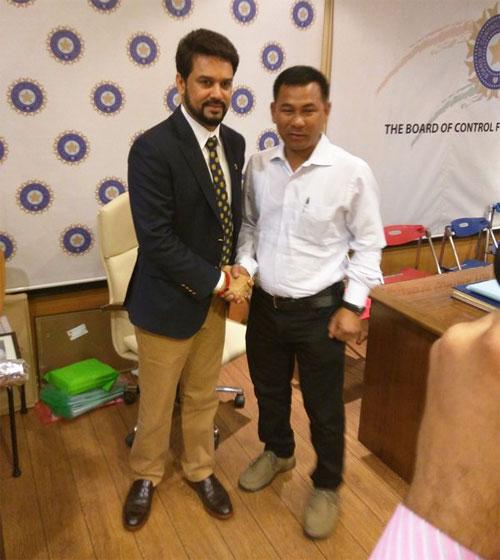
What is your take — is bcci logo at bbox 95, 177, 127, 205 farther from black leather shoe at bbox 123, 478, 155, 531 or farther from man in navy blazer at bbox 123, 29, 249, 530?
black leather shoe at bbox 123, 478, 155, 531

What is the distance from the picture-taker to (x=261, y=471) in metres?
2.27

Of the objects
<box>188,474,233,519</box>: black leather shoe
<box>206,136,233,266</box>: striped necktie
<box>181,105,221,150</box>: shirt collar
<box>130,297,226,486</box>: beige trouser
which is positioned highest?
<box>181,105,221,150</box>: shirt collar

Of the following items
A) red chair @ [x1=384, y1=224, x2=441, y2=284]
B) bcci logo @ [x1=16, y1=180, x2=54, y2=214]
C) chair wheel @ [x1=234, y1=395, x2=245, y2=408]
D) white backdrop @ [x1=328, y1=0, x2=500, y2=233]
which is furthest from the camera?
red chair @ [x1=384, y1=224, x2=441, y2=284]

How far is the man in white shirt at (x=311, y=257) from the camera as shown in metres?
1.79

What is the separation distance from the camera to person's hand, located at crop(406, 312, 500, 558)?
1.45 ft

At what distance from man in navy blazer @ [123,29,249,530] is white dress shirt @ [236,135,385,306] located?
107 millimetres

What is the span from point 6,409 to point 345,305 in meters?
1.89

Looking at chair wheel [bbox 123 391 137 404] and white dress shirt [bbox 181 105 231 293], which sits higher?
white dress shirt [bbox 181 105 231 293]

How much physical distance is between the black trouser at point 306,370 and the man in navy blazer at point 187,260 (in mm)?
163

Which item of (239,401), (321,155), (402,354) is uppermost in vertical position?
(321,155)

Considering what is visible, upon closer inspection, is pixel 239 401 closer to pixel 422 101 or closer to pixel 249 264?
pixel 249 264

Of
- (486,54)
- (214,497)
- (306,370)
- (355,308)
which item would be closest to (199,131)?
(355,308)

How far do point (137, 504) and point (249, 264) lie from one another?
1013 millimetres

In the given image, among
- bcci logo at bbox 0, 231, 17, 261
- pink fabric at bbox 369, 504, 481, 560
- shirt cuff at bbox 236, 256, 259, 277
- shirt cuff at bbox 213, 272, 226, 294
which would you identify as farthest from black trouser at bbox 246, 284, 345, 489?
pink fabric at bbox 369, 504, 481, 560
